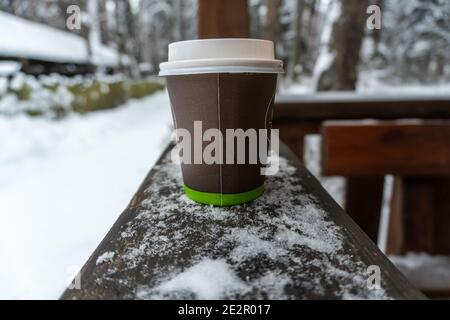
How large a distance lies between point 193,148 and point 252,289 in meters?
0.42

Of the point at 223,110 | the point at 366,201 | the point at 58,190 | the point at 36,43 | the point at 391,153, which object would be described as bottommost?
the point at 58,190

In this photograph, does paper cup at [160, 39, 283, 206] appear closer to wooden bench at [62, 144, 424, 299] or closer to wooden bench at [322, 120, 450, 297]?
wooden bench at [62, 144, 424, 299]

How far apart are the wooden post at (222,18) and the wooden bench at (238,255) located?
4.02ft

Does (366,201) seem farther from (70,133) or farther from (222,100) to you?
(70,133)

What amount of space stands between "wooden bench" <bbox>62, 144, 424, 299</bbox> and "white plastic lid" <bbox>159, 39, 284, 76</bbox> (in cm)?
31

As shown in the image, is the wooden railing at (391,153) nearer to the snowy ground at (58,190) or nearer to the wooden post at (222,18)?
the wooden post at (222,18)

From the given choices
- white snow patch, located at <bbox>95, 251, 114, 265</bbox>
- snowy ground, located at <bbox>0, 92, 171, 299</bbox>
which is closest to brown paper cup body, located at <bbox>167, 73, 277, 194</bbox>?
white snow patch, located at <bbox>95, 251, 114, 265</bbox>

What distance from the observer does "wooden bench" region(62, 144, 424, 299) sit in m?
0.46

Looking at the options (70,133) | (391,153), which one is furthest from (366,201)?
(70,133)

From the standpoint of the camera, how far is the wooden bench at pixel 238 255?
18.3 inches

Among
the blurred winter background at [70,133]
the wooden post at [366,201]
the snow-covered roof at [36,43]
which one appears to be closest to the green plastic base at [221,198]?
the wooden post at [366,201]

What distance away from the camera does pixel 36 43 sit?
42.0 ft

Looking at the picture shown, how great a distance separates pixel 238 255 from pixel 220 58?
0.42 m

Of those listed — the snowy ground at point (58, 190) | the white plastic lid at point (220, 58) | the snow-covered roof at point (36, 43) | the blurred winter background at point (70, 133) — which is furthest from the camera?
the snow-covered roof at point (36, 43)
